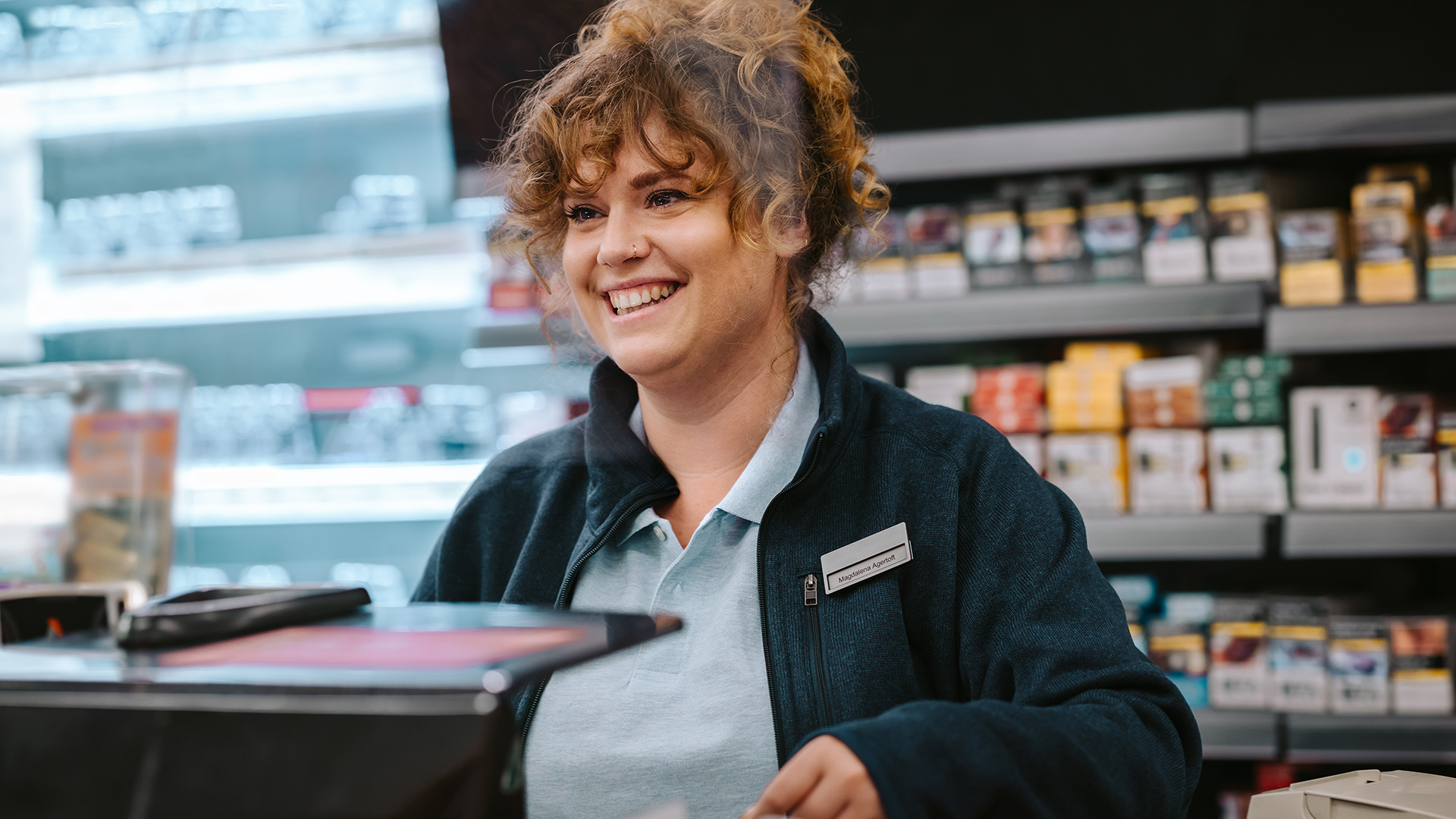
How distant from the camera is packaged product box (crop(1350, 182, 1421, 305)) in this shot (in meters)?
2.01

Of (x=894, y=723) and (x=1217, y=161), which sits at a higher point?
(x=1217, y=161)

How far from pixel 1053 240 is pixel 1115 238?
5.0 inches

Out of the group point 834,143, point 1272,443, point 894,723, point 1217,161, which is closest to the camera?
point 894,723

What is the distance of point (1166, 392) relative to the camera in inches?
83.5

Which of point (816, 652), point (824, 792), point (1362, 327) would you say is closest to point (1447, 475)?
point (1362, 327)

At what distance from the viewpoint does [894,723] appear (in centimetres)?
74

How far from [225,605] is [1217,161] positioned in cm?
227

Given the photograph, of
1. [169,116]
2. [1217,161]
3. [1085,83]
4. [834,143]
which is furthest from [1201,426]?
[169,116]

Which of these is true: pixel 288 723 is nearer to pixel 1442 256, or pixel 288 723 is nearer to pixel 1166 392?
pixel 1166 392

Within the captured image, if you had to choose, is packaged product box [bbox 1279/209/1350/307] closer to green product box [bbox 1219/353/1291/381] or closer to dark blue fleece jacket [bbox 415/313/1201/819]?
green product box [bbox 1219/353/1291/381]

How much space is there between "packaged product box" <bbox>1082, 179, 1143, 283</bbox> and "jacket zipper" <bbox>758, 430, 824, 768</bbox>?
130 centimetres

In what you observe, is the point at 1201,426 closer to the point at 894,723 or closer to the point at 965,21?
the point at 965,21

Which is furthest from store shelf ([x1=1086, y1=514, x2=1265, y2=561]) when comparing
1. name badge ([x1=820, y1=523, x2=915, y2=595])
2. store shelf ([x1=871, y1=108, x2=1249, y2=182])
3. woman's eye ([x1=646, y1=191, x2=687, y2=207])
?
woman's eye ([x1=646, y1=191, x2=687, y2=207])

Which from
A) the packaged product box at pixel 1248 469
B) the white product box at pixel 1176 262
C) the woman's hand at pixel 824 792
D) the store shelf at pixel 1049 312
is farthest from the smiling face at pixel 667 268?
the packaged product box at pixel 1248 469
